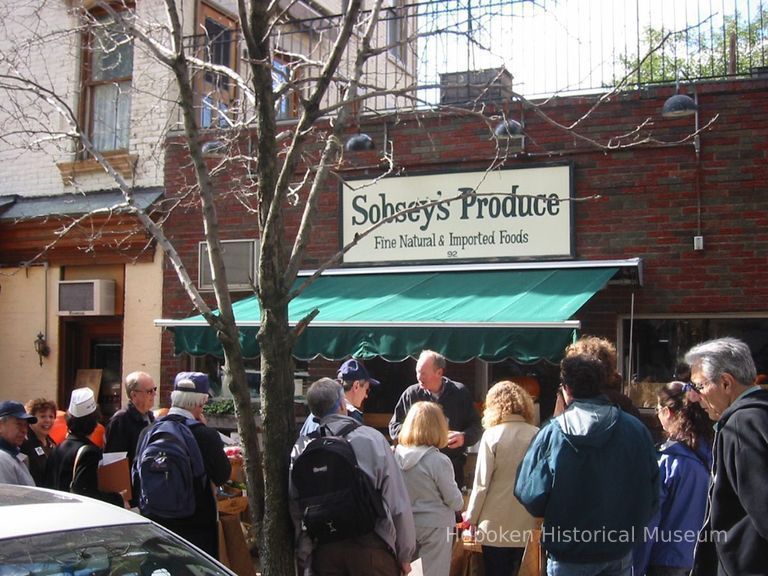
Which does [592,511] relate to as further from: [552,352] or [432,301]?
[432,301]

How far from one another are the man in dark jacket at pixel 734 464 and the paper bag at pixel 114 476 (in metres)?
3.66

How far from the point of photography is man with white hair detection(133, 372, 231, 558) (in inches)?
207

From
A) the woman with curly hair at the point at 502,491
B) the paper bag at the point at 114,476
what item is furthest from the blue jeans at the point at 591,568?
the paper bag at the point at 114,476

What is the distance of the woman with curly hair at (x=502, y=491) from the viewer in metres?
5.53

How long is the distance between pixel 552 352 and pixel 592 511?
3125mm

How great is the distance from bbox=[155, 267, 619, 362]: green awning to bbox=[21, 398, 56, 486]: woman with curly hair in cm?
179

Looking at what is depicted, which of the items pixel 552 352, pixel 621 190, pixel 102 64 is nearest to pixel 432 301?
pixel 552 352

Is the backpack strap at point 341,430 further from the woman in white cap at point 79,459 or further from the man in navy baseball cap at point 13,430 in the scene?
the man in navy baseball cap at point 13,430

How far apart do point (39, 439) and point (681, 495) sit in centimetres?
491

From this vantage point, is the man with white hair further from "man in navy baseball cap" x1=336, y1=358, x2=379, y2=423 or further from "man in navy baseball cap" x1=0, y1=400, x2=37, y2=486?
"man in navy baseball cap" x1=336, y1=358, x2=379, y2=423

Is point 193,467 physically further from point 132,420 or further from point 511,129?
point 511,129

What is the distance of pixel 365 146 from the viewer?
9.56m

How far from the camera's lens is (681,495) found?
502 centimetres

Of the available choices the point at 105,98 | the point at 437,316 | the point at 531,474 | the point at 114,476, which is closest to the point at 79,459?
the point at 114,476
